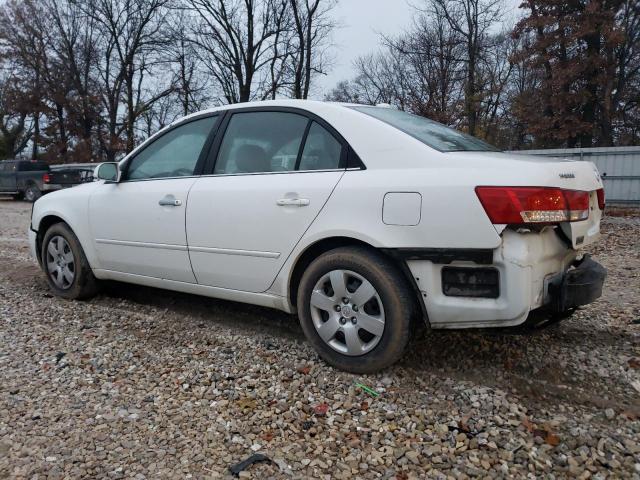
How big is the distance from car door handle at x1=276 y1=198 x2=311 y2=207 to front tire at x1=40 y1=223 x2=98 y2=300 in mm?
2310

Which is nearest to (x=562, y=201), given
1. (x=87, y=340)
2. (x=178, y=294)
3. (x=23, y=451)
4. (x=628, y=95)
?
(x=23, y=451)

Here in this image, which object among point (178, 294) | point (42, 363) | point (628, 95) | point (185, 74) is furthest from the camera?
point (185, 74)

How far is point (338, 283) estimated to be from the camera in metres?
2.85

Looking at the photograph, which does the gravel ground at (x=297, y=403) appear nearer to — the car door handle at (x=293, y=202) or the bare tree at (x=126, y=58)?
the car door handle at (x=293, y=202)

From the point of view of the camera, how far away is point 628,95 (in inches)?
848

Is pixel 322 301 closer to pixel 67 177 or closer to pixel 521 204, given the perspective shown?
pixel 521 204

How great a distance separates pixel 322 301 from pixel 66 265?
2807mm

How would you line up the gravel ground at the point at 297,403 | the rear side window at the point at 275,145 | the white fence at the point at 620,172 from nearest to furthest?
the gravel ground at the point at 297,403
the rear side window at the point at 275,145
the white fence at the point at 620,172

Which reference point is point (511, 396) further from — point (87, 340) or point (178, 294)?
point (178, 294)

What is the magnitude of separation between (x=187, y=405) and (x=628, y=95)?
24.5 meters

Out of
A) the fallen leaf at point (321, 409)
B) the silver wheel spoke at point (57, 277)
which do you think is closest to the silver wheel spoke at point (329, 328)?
the fallen leaf at point (321, 409)

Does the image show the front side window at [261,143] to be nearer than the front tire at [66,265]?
Yes

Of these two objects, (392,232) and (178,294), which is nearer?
(392,232)

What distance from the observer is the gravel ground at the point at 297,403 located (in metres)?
2.15
